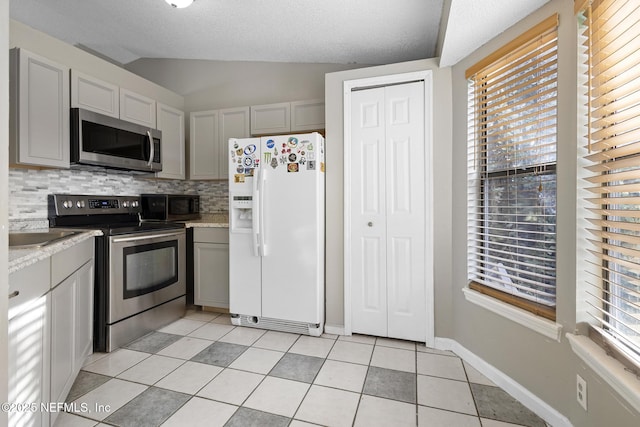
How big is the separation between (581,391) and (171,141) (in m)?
3.66

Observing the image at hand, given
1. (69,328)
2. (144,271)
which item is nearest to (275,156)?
(144,271)

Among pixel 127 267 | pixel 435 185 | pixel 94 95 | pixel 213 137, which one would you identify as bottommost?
pixel 127 267

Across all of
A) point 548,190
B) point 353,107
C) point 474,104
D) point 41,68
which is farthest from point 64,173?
point 548,190

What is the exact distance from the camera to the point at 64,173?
101 inches

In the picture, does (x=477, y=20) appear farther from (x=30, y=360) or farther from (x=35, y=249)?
(x=30, y=360)

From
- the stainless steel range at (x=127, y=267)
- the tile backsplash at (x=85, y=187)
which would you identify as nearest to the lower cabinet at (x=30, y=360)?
the stainless steel range at (x=127, y=267)

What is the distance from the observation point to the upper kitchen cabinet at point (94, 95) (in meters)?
2.36

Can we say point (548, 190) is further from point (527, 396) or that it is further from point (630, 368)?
point (527, 396)

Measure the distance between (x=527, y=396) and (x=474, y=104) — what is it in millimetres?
1758

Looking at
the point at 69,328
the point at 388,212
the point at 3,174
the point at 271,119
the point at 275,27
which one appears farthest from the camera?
the point at 271,119

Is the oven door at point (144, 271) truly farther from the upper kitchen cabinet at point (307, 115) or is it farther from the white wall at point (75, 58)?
the upper kitchen cabinet at point (307, 115)

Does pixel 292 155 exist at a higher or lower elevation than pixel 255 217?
higher

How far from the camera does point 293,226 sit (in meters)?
2.56

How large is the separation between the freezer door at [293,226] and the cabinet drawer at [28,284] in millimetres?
1430
